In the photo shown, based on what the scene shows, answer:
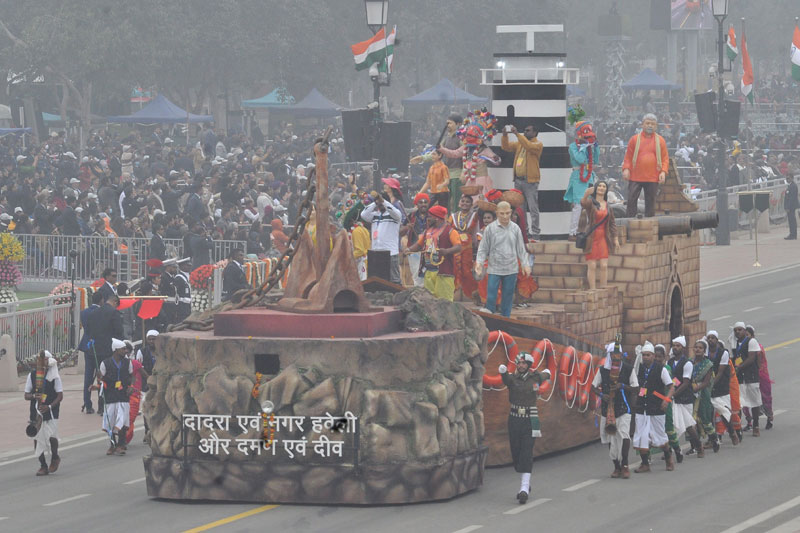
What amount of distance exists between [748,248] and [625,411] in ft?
87.0

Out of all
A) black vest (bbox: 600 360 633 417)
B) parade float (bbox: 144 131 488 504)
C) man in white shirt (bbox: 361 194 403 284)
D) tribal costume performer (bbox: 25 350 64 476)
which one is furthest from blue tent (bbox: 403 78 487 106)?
parade float (bbox: 144 131 488 504)

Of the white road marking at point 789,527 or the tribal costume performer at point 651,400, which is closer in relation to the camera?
the white road marking at point 789,527

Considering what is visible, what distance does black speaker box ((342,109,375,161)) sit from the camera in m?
27.7

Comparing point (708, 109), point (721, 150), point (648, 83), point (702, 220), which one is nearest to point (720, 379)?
point (702, 220)

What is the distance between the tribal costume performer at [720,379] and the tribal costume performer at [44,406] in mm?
8290

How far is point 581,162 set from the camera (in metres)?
24.5

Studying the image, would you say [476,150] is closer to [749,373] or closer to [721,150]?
[749,373]

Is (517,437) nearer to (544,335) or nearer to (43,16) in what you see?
(544,335)

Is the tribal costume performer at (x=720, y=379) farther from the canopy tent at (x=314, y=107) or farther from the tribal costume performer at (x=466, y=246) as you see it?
the canopy tent at (x=314, y=107)

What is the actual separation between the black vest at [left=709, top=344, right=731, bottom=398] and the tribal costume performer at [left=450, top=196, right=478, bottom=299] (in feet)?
10.7

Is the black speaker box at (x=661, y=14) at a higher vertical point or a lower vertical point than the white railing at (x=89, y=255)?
higher

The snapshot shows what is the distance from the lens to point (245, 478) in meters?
18.3

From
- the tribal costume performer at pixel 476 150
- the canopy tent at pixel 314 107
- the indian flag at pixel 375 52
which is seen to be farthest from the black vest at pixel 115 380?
the canopy tent at pixel 314 107

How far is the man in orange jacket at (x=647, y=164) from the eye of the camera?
2519cm
